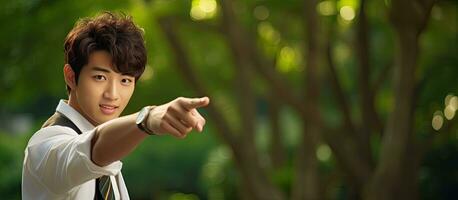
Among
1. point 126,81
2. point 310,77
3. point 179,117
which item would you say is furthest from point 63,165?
point 310,77

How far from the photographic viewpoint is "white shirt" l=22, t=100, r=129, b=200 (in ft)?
11.3

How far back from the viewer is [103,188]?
3.80 meters

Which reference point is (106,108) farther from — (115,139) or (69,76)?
(115,139)

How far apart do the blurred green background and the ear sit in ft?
23.9

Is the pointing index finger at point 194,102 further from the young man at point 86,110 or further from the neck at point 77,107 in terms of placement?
the neck at point 77,107

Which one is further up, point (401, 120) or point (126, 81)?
point (126, 81)

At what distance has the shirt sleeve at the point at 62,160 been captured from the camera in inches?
136

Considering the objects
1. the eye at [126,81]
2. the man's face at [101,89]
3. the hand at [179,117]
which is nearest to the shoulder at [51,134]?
the man's face at [101,89]

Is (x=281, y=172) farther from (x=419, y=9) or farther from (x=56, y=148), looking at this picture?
(x=56, y=148)

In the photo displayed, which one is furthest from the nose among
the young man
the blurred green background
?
the blurred green background

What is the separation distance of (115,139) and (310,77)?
10418 millimetres

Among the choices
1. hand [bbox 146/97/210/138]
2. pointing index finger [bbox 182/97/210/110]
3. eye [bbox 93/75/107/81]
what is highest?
pointing index finger [bbox 182/97/210/110]

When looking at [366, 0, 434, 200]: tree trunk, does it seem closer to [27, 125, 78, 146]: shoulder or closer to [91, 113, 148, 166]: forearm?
[27, 125, 78, 146]: shoulder

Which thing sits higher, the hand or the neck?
the hand
